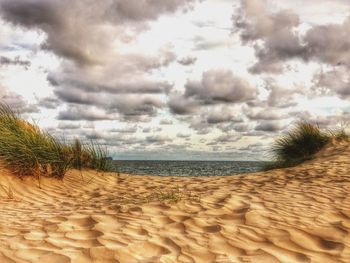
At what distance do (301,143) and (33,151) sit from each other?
951 centimetres

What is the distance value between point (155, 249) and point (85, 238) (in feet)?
2.26

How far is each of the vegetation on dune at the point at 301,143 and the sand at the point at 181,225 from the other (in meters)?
6.51

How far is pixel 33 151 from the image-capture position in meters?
7.53

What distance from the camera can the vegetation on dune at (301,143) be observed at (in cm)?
1374

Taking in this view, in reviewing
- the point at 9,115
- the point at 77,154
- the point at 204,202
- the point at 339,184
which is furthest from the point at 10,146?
the point at 339,184

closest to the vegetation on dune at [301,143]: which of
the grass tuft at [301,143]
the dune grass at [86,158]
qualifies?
the grass tuft at [301,143]

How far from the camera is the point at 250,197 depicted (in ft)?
19.5

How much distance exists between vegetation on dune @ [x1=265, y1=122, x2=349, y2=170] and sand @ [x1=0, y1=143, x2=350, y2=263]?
21.3ft

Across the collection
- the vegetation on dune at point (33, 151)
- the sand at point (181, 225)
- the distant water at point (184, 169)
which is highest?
the vegetation on dune at point (33, 151)

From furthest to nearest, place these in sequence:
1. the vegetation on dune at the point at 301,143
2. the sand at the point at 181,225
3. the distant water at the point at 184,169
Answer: the distant water at the point at 184,169
the vegetation on dune at the point at 301,143
the sand at the point at 181,225

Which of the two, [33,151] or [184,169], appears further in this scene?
[184,169]

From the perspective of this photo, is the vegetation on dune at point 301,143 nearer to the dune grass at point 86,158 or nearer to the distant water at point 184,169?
the distant water at point 184,169

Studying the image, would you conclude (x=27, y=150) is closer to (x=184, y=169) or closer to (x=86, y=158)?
(x=86, y=158)

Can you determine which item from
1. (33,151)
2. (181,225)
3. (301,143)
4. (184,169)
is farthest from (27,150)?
(184,169)
